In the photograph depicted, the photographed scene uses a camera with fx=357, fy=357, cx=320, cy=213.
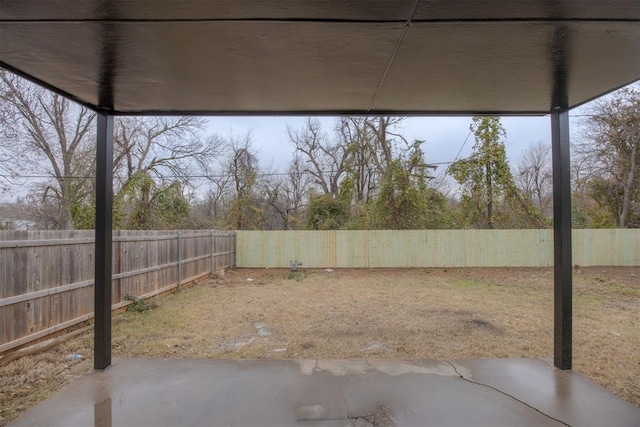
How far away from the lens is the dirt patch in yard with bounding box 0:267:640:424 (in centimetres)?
347

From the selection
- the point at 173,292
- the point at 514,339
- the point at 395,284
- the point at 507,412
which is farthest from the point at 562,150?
the point at 173,292

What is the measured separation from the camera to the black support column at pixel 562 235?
9.64 feet

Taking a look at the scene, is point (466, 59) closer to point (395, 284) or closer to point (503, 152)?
point (395, 284)

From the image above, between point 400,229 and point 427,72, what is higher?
point 427,72

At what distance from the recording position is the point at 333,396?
254 cm

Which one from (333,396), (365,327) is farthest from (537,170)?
(333,396)

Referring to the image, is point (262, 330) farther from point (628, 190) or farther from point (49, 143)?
point (628, 190)

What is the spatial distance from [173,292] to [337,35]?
22.7 feet

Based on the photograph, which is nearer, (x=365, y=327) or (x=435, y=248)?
(x=365, y=327)

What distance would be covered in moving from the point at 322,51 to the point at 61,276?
4173mm

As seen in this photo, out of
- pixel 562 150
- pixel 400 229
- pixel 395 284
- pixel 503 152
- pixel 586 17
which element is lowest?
pixel 395 284

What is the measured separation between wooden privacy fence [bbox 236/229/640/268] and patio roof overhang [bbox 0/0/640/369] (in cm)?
822

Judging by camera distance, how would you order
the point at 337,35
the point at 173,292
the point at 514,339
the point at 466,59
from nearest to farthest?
the point at 337,35
the point at 466,59
the point at 514,339
the point at 173,292

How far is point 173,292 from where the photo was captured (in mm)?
7445
